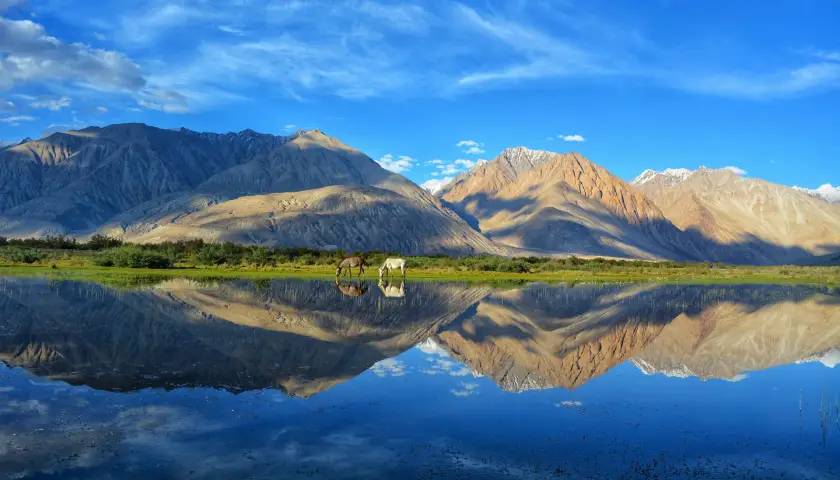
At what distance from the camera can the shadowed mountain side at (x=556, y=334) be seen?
1903 cm

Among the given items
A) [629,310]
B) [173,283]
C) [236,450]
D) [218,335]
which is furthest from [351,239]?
[236,450]

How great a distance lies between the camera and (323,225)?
174750 mm

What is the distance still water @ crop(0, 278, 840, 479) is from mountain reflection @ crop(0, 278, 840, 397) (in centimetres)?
13

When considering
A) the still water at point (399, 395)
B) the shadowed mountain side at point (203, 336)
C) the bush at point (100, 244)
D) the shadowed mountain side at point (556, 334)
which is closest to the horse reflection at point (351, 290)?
the shadowed mountain side at point (203, 336)

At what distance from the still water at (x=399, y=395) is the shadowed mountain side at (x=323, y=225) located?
135133 millimetres

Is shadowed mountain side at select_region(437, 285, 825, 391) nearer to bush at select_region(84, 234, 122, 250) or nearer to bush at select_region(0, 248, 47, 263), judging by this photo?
bush at select_region(0, 248, 47, 263)

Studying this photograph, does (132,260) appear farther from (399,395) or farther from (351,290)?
(399,395)

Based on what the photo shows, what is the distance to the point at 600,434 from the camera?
12672 millimetres

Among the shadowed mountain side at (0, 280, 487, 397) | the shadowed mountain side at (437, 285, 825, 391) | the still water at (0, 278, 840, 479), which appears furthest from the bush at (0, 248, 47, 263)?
the shadowed mountain side at (437, 285, 825, 391)

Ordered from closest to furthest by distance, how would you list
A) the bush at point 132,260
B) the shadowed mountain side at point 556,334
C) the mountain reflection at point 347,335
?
the mountain reflection at point 347,335
the shadowed mountain side at point 556,334
the bush at point 132,260

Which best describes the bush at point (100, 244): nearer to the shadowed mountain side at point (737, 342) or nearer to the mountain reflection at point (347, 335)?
the mountain reflection at point (347, 335)

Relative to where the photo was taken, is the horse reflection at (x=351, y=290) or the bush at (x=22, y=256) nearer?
the horse reflection at (x=351, y=290)

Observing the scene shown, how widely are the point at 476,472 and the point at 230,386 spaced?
6912 mm

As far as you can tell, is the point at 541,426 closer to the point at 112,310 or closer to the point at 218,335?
the point at 218,335
